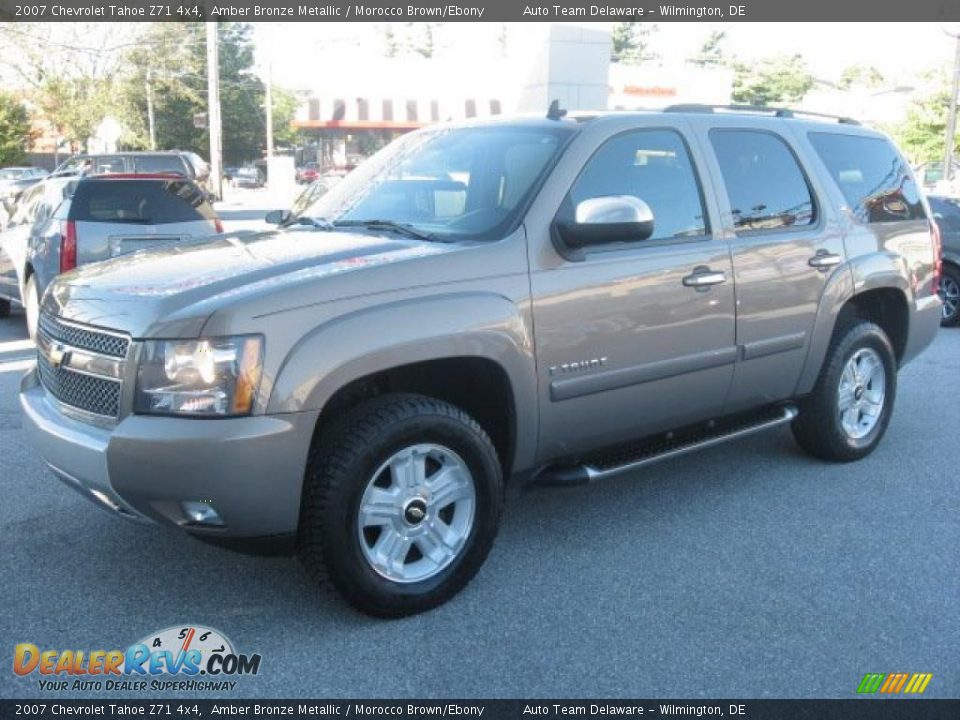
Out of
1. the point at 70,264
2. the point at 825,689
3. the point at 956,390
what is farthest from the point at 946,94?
the point at 825,689

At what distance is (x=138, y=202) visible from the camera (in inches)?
358

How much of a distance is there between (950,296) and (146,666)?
33.1ft

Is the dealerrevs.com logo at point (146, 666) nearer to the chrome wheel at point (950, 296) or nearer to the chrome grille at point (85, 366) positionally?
the chrome grille at point (85, 366)

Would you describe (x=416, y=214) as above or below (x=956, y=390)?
above

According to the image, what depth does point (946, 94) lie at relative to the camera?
3525 centimetres

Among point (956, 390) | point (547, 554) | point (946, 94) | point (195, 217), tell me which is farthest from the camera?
point (946, 94)

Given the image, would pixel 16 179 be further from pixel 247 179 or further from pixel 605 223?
pixel 605 223

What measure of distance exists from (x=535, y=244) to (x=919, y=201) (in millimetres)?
3289

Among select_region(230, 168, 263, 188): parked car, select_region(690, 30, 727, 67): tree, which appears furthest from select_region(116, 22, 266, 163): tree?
select_region(690, 30, 727, 67): tree

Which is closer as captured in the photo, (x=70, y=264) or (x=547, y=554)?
(x=547, y=554)

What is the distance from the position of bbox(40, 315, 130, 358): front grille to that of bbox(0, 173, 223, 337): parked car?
488 cm

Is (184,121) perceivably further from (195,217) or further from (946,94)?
(195,217)
